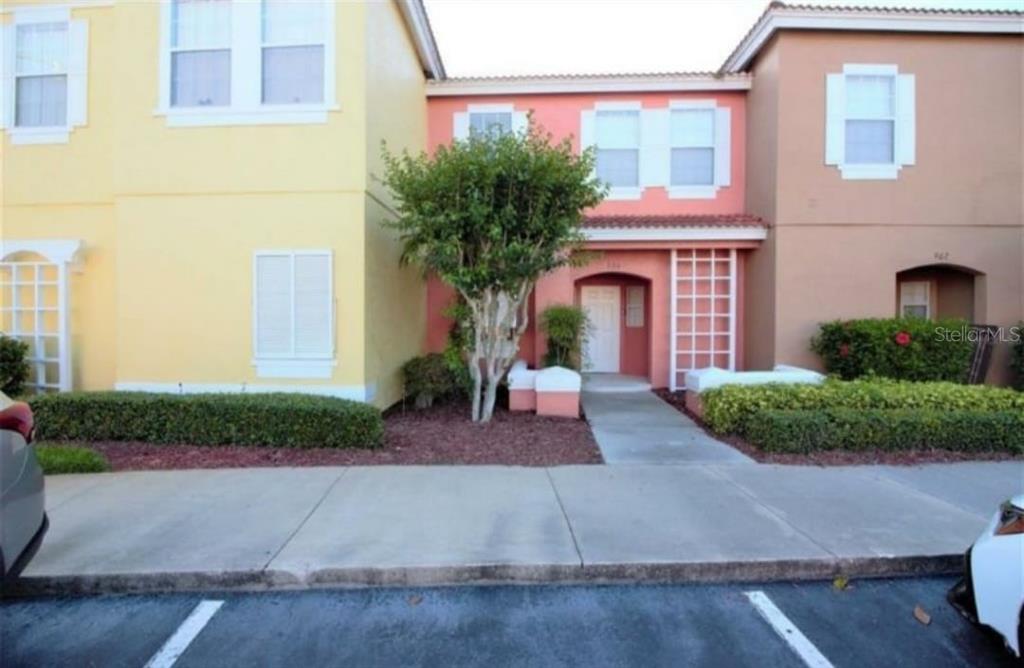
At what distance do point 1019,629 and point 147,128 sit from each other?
1012 centimetres

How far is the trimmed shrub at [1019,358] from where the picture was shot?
391 inches

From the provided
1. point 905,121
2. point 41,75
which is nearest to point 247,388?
point 41,75

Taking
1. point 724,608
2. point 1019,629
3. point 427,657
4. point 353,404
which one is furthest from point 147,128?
point 1019,629

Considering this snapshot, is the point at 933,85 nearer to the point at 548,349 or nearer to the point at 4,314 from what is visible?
the point at 548,349

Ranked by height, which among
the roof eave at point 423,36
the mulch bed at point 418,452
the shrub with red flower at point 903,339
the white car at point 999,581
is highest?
the roof eave at point 423,36

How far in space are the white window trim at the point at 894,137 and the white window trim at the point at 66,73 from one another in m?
12.6

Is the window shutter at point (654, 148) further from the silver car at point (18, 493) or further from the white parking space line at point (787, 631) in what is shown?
the silver car at point (18, 493)

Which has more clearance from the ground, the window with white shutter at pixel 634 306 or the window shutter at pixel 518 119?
the window shutter at pixel 518 119

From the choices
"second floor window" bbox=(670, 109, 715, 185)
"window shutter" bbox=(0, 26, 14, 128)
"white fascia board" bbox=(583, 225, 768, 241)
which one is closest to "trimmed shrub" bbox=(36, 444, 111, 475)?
"window shutter" bbox=(0, 26, 14, 128)

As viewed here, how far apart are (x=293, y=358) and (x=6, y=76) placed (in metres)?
6.59

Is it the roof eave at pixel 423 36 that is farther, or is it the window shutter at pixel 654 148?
the window shutter at pixel 654 148

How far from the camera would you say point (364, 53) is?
760 centimetres

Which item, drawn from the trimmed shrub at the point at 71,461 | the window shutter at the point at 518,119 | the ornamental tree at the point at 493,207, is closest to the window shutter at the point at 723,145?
the window shutter at the point at 518,119

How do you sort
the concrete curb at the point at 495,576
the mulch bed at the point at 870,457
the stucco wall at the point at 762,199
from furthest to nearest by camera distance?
1. the stucco wall at the point at 762,199
2. the mulch bed at the point at 870,457
3. the concrete curb at the point at 495,576
